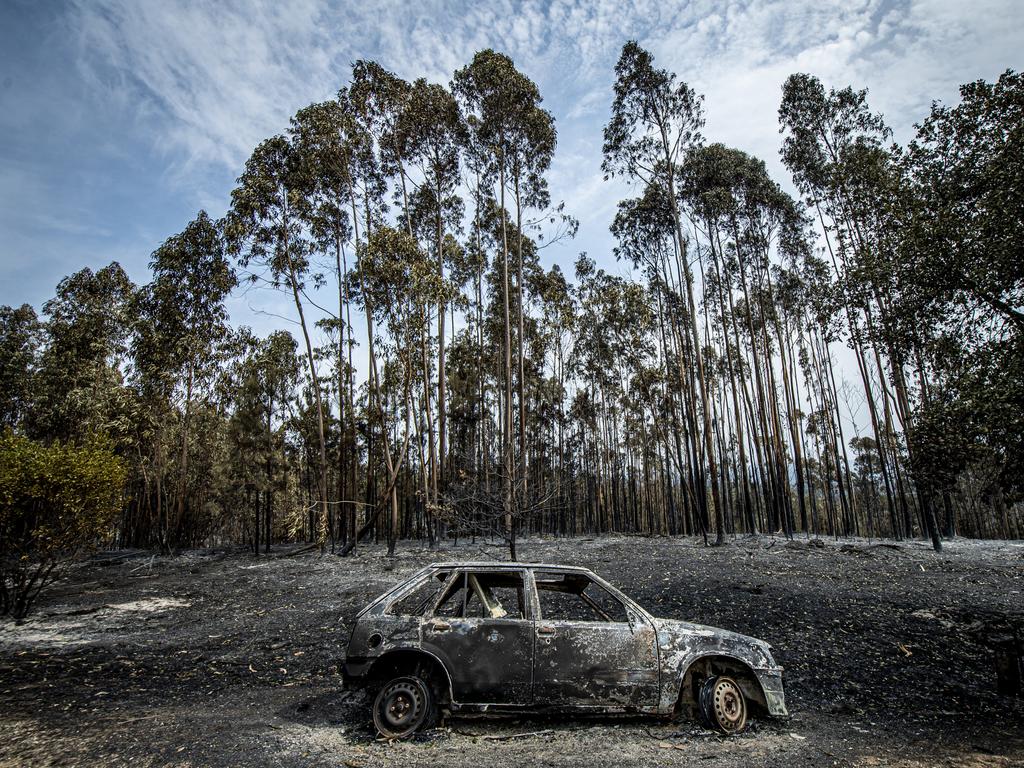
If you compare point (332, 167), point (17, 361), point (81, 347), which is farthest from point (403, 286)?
point (17, 361)

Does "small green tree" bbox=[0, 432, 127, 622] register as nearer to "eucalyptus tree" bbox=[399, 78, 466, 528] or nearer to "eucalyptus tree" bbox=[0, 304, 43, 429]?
"eucalyptus tree" bbox=[399, 78, 466, 528]

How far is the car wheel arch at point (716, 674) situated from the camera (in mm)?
4316

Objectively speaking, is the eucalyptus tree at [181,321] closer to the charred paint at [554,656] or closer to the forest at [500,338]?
the forest at [500,338]

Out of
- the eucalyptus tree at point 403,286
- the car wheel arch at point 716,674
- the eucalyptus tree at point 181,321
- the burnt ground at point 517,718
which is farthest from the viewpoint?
the eucalyptus tree at point 181,321

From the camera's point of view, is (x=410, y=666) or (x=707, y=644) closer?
(x=410, y=666)

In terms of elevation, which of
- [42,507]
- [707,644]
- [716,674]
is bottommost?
[716,674]

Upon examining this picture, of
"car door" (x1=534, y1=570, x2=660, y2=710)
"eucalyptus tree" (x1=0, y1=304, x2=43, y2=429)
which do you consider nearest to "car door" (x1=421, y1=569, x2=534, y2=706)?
"car door" (x1=534, y1=570, x2=660, y2=710)

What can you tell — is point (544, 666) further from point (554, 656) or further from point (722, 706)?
point (722, 706)

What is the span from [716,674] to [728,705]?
24 centimetres

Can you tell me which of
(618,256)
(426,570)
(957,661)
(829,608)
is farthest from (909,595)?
(618,256)

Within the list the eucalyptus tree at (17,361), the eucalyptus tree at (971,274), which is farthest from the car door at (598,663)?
the eucalyptus tree at (17,361)

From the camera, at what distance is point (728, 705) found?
14.0ft

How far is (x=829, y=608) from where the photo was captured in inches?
324

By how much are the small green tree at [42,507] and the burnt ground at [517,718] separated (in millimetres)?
1047
